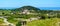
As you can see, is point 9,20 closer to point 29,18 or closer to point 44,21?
point 29,18

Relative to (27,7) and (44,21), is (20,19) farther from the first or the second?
(44,21)

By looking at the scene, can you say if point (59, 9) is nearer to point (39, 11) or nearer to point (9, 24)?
point (39, 11)

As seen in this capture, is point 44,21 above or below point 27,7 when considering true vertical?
below

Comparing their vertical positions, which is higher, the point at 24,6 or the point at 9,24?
the point at 24,6

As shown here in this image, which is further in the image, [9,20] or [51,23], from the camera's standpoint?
[9,20]

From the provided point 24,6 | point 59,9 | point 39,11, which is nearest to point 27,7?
point 24,6

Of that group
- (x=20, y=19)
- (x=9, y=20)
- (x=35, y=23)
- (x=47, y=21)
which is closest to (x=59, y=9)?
(x=47, y=21)

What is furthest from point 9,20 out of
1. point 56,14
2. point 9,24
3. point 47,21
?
point 56,14

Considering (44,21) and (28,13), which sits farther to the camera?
(28,13)
